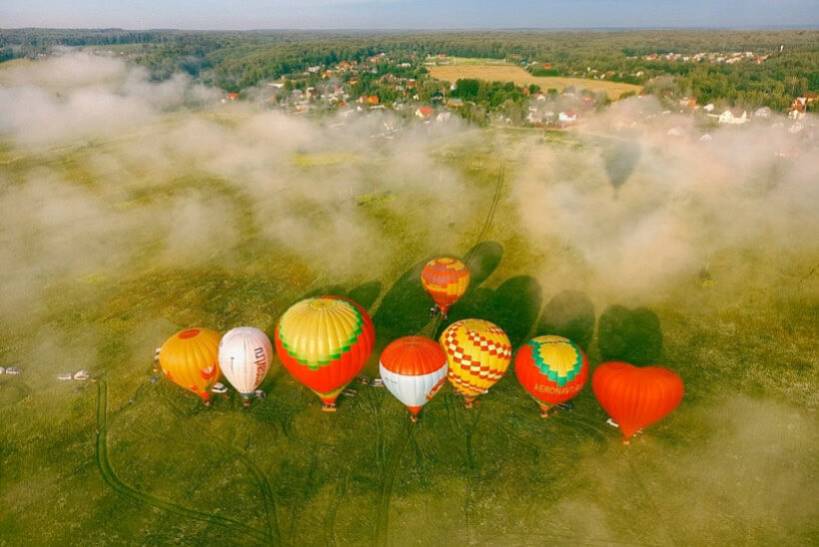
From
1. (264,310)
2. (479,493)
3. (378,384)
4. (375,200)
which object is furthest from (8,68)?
(479,493)

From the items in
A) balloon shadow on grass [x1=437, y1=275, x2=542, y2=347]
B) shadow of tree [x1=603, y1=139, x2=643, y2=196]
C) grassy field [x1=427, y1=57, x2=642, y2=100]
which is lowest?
balloon shadow on grass [x1=437, y1=275, x2=542, y2=347]

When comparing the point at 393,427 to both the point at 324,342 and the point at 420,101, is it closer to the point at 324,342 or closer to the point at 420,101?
the point at 324,342

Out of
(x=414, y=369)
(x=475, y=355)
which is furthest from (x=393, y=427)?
(x=475, y=355)

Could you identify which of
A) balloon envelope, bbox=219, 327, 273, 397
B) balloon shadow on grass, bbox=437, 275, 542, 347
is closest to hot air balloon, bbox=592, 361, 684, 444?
balloon shadow on grass, bbox=437, 275, 542, 347

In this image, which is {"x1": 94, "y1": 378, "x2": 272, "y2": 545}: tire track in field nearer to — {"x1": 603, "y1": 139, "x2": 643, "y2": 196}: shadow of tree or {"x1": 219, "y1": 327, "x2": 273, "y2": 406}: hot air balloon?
{"x1": 219, "y1": 327, "x2": 273, "y2": 406}: hot air balloon

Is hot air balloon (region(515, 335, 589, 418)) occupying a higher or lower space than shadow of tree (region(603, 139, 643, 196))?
lower

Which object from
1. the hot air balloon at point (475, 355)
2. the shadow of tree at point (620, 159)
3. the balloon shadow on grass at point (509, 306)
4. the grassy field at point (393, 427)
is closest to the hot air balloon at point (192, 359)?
the grassy field at point (393, 427)
